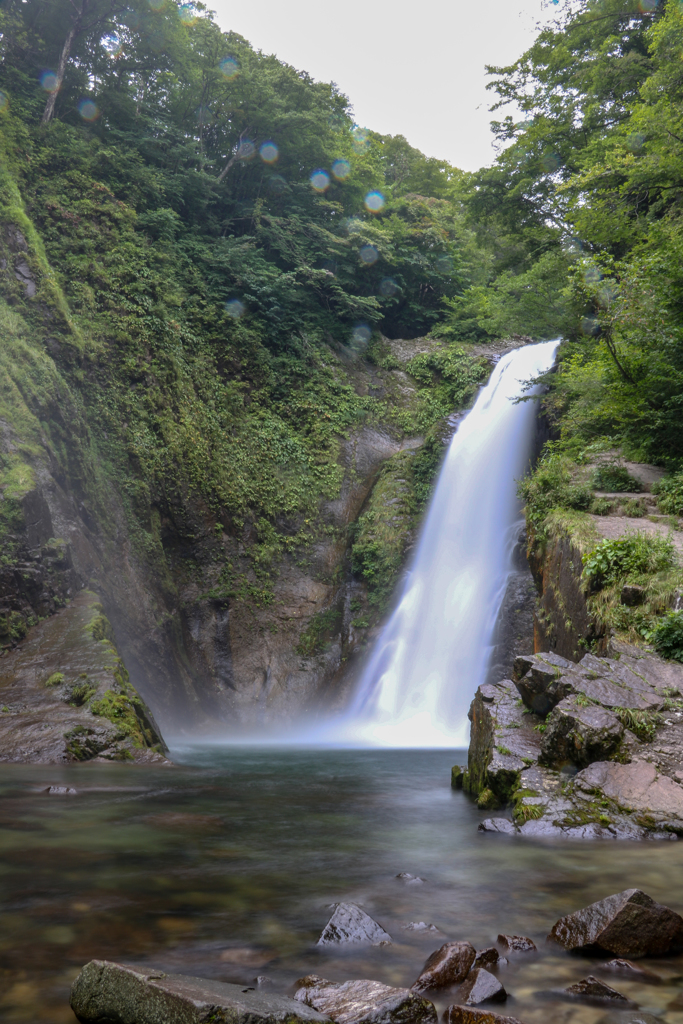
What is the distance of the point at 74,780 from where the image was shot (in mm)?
7586

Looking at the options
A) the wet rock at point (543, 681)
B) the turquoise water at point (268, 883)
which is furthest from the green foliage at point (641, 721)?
the turquoise water at point (268, 883)

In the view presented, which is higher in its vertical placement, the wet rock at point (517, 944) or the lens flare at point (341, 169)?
the lens flare at point (341, 169)

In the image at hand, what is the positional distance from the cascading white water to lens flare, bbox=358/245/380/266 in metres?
8.29

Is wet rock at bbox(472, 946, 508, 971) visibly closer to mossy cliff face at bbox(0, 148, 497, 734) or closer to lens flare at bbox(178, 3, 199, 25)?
mossy cliff face at bbox(0, 148, 497, 734)

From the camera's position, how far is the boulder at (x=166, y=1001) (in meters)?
2.26

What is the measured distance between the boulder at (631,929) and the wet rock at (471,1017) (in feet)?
2.96

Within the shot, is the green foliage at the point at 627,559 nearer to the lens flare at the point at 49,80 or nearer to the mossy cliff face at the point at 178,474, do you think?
the mossy cliff face at the point at 178,474

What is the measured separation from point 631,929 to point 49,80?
25.0 meters

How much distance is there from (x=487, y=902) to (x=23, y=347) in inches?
551

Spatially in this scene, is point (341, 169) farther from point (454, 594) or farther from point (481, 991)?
point (481, 991)

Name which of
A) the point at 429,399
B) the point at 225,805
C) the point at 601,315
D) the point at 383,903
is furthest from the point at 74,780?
the point at 429,399

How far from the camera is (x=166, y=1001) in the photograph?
2.37 meters

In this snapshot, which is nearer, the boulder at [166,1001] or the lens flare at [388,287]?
the boulder at [166,1001]

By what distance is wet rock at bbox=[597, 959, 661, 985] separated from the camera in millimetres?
2914
